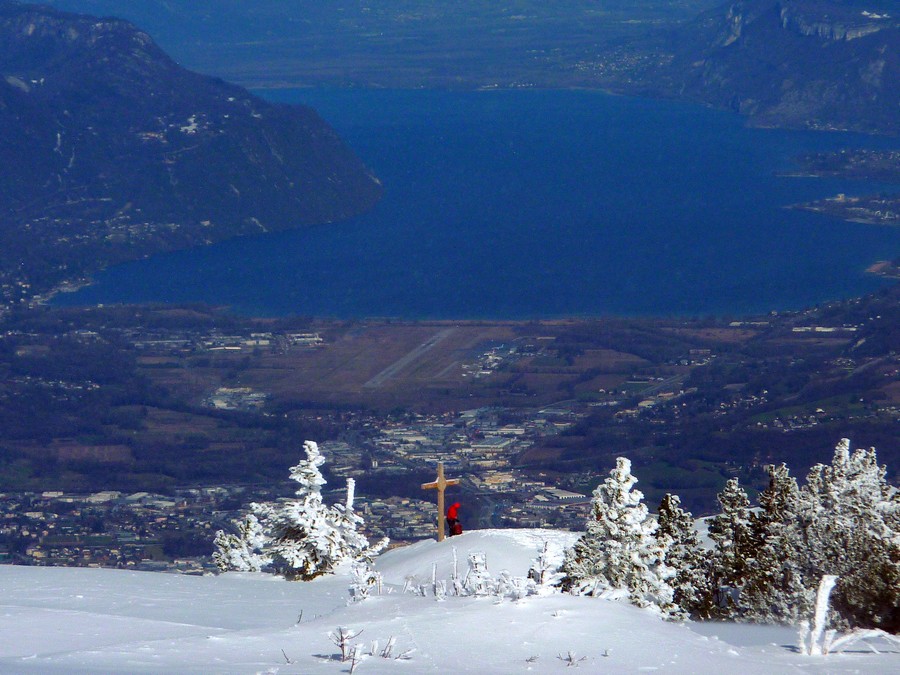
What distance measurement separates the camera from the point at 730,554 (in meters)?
19.3

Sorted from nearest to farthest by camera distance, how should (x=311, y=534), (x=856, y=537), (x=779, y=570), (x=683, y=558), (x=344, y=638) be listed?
(x=344, y=638)
(x=856, y=537)
(x=779, y=570)
(x=683, y=558)
(x=311, y=534)

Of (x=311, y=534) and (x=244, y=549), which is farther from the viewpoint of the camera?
(x=244, y=549)

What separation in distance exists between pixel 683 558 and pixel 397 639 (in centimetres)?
585

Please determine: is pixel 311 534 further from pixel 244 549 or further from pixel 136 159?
pixel 136 159

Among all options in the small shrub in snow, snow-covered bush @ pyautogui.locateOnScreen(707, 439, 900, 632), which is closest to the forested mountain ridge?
snow-covered bush @ pyautogui.locateOnScreen(707, 439, 900, 632)

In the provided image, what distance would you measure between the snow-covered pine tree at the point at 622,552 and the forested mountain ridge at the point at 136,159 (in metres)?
127

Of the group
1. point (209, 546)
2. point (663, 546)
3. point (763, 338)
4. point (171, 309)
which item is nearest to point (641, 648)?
point (663, 546)

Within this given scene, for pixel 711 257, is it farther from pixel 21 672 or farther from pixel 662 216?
pixel 21 672

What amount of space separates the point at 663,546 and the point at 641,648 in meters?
3.37

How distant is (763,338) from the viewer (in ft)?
351

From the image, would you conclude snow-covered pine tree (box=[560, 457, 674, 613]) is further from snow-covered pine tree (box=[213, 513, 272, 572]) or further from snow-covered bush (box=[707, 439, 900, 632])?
snow-covered pine tree (box=[213, 513, 272, 572])

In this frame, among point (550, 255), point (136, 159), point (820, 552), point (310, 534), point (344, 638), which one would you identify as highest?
point (136, 159)

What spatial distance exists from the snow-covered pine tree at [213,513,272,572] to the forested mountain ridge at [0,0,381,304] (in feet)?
389

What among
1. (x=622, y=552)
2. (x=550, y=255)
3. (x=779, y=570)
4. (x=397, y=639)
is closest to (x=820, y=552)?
(x=779, y=570)
